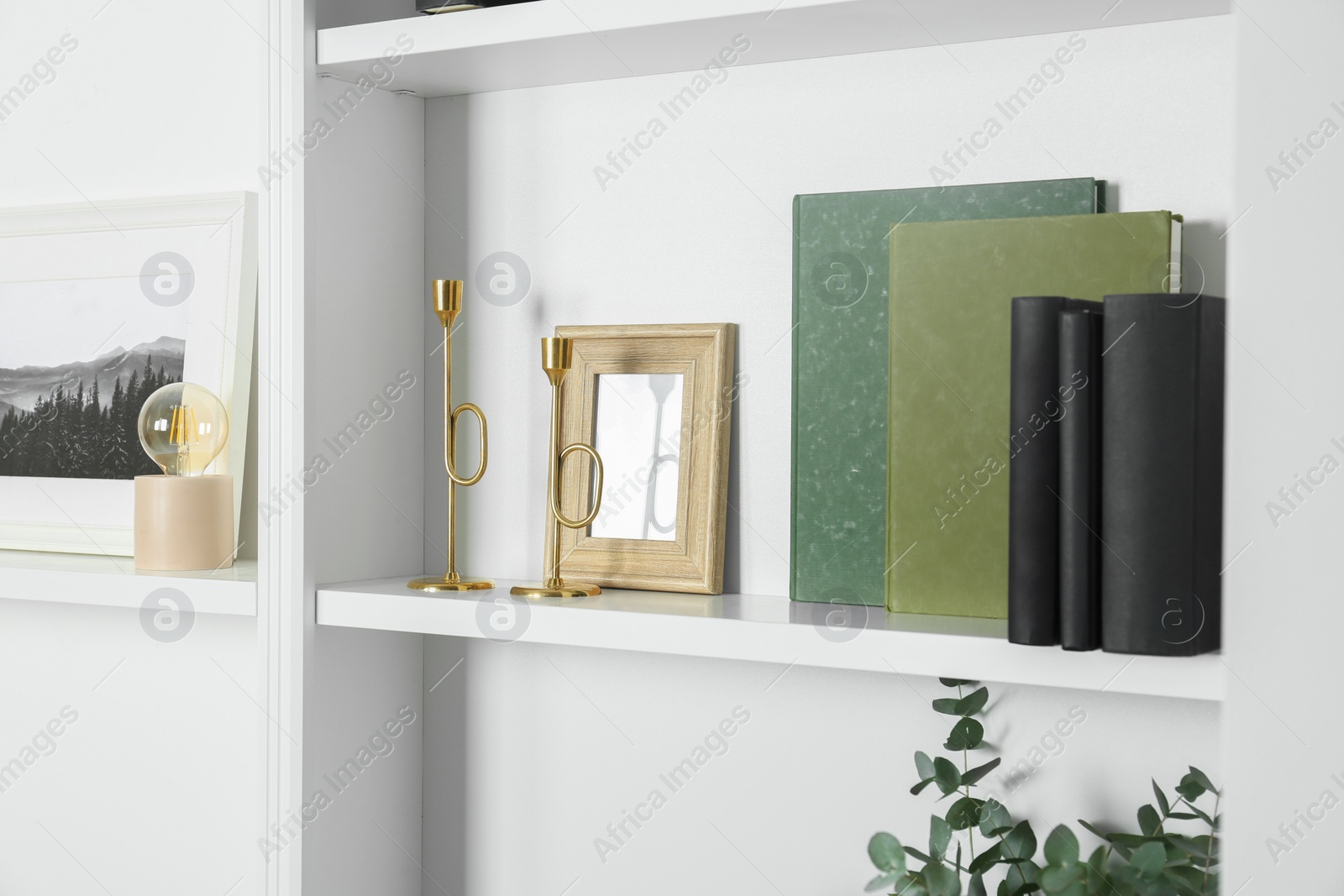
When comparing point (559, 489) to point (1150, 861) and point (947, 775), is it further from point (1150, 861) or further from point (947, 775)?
point (1150, 861)

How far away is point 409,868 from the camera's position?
3.78 feet

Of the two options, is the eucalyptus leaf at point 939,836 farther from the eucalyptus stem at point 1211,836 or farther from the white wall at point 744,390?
the eucalyptus stem at point 1211,836

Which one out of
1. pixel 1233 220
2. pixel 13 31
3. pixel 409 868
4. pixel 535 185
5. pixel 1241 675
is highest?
pixel 13 31

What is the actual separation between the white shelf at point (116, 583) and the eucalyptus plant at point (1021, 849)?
1.91 feet

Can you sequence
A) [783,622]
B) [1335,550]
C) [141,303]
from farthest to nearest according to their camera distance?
[141,303] < [783,622] < [1335,550]

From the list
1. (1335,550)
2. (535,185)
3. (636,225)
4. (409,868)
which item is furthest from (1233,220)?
(409,868)

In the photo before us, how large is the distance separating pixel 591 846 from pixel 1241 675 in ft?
2.08

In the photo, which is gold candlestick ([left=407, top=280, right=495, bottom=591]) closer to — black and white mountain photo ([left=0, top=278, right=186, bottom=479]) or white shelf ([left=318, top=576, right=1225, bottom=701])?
white shelf ([left=318, top=576, right=1225, bottom=701])

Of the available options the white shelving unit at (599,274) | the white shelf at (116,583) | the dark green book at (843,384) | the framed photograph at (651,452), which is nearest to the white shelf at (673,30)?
the white shelving unit at (599,274)

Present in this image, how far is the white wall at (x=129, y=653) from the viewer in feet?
4.14

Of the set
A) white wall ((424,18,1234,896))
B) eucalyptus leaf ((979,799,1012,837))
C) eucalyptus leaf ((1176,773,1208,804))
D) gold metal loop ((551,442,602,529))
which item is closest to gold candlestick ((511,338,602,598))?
gold metal loop ((551,442,602,529))

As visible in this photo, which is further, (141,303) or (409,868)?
(141,303)

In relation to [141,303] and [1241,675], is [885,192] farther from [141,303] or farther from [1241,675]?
[141,303]

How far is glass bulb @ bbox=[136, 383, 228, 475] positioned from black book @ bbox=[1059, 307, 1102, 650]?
0.83m
